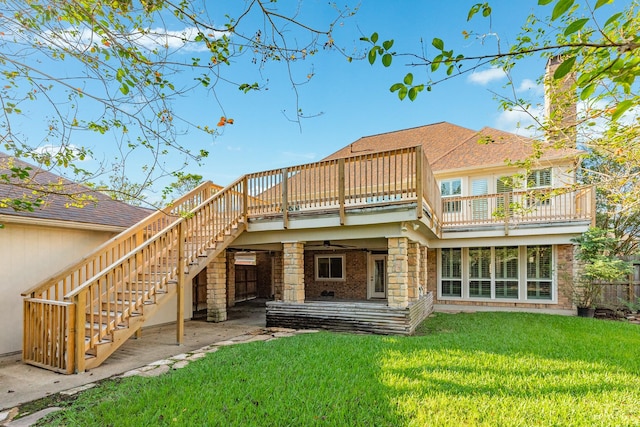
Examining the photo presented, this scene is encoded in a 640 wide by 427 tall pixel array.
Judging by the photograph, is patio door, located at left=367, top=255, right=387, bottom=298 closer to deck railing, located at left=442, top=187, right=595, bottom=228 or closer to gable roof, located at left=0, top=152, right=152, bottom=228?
deck railing, located at left=442, top=187, right=595, bottom=228

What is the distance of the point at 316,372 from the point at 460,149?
1167 centimetres

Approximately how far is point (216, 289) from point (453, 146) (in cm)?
1138

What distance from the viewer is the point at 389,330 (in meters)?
7.45

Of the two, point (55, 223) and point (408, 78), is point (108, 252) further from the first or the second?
point (408, 78)

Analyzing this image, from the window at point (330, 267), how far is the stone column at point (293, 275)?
224 inches

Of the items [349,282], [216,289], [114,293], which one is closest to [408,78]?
[114,293]

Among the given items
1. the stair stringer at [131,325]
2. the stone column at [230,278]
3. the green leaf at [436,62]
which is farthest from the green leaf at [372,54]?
the stone column at [230,278]

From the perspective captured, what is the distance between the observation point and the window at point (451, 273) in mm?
12641

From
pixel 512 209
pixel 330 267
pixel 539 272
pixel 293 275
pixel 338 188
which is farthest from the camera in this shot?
pixel 330 267

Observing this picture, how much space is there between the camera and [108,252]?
6625 millimetres

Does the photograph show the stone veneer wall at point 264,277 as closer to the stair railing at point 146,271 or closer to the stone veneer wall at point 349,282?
the stone veneer wall at point 349,282

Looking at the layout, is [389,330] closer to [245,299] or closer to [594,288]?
[594,288]

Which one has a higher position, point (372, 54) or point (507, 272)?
point (372, 54)

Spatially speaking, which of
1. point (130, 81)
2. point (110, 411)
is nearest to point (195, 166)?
point (130, 81)
